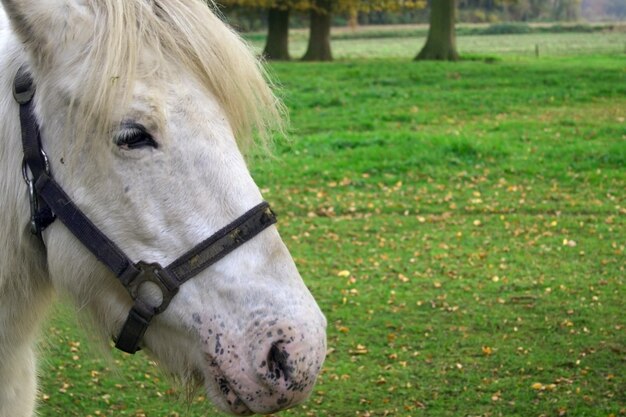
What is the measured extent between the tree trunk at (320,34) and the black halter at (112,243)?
24.0m

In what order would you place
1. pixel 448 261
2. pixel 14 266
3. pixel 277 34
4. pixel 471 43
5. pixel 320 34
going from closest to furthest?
pixel 14 266 → pixel 448 261 → pixel 320 34 → pixel 277 34 → pixel 471 43

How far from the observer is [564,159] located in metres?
11.1

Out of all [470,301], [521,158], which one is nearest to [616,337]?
[470,301]

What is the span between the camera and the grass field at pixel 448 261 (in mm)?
5195

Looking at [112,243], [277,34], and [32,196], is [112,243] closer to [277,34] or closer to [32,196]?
[32,196]

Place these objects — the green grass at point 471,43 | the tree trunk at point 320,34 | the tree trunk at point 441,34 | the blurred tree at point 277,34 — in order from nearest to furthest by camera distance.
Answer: the tree trunk at point 441,34 < the tree trunk at point 320,34 < the blurred tree at point 277,34 < the green grass at point 471,43

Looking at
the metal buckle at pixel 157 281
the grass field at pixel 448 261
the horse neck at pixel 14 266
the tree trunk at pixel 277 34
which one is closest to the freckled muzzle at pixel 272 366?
the metal buckle at pixel 157 281

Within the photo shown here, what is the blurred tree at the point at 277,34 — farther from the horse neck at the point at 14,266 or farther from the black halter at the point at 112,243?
the black halter at the point at 112,243

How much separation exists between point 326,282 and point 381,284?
17.1 inches

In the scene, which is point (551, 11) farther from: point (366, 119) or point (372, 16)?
point (366, 119)

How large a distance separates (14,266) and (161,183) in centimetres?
55

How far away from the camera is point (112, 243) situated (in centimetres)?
242

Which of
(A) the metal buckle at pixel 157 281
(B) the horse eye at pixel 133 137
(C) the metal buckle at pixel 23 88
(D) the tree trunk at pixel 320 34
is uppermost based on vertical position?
(C) the metal buckle at pixel 23 88

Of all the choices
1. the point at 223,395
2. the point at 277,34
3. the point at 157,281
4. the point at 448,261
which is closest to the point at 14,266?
the point at 157,281
